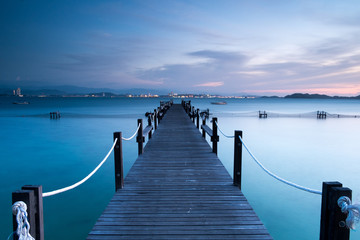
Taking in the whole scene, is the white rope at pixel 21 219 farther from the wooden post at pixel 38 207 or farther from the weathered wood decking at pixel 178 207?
the weathered wood decking at pixel 178 207

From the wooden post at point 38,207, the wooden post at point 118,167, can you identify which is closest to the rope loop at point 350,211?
the wooden post at point 38,207

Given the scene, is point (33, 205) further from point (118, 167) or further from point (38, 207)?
point (118, 167)

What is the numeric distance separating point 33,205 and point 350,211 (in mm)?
2777

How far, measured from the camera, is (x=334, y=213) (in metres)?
2.08

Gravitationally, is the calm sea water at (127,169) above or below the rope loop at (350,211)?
below

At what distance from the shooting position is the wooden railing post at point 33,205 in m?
2.03

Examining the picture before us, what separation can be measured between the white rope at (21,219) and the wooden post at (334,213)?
8.76 feet

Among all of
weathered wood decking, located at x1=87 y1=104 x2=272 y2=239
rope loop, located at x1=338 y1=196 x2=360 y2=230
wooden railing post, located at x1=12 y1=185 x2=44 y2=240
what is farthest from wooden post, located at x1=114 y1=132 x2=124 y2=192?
rope loop, located at x1=338 y1=196 x2=360 y2=230

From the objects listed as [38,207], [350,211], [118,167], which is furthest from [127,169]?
[350,211]

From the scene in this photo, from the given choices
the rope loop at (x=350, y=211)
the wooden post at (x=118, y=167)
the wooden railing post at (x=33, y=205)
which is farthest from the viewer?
the wooden post at (x=118, y=167)

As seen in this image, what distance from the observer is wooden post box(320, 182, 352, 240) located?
206 centimetres

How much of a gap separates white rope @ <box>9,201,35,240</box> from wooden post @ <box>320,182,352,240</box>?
105 inches

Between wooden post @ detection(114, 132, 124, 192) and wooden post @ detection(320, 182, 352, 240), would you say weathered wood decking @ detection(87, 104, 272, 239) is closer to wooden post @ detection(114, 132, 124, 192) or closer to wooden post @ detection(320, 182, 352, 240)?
wooden post @ detection(114, 132, 124, 192)

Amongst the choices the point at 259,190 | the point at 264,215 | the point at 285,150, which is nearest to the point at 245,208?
the point at 264,215
